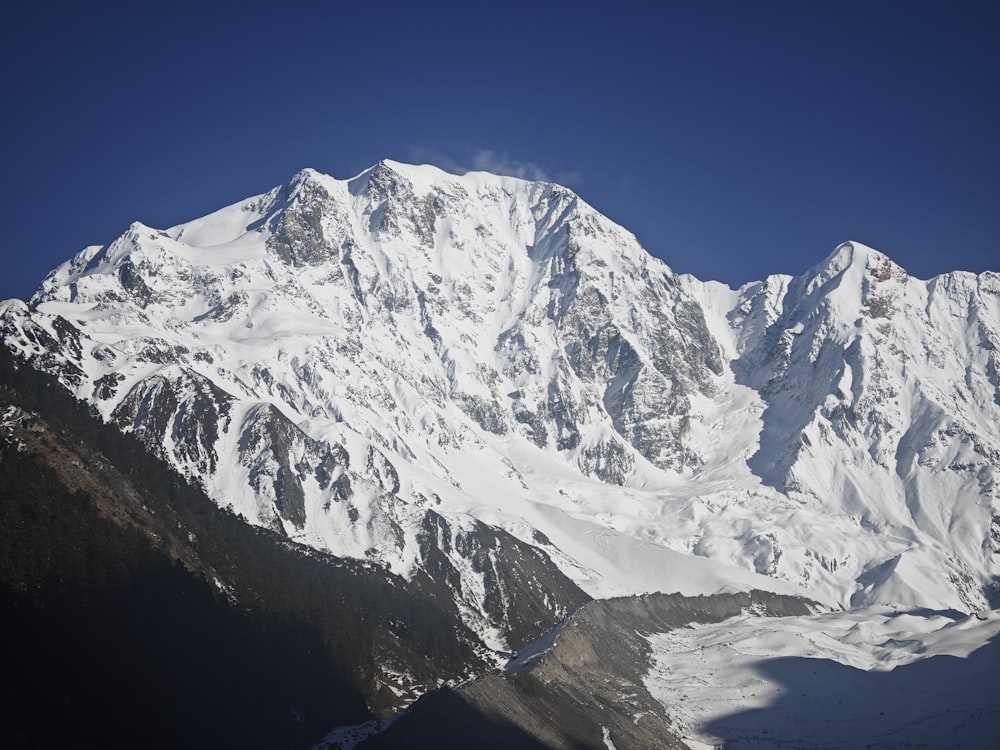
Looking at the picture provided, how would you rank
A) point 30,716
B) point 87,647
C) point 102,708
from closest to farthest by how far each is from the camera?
point 30,716
point 102,708
point 87,647

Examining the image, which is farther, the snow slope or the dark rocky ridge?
the snow slope

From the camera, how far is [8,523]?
129750mm

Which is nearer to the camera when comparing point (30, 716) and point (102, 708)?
point (30, 716)

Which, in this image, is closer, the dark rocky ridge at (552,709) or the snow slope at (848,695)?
the dark rocky ridge at (552,709)

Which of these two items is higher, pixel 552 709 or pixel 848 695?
pixel 552 709

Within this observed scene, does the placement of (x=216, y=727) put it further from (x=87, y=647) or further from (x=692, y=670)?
(x=692, y=670)

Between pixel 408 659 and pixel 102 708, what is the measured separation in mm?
87186

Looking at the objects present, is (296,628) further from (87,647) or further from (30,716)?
(30,716)

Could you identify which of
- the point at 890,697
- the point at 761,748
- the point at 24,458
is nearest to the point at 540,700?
the point at 761,748

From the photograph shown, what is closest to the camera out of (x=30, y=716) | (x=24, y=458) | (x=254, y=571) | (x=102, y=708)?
(x=30, y=716)

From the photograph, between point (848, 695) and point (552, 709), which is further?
point (848, 695)

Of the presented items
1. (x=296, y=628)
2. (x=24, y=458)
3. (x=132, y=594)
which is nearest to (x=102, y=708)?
(x=132, y=594)

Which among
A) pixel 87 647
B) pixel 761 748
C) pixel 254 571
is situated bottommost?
pixel 761 748

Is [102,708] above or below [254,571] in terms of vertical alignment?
below
